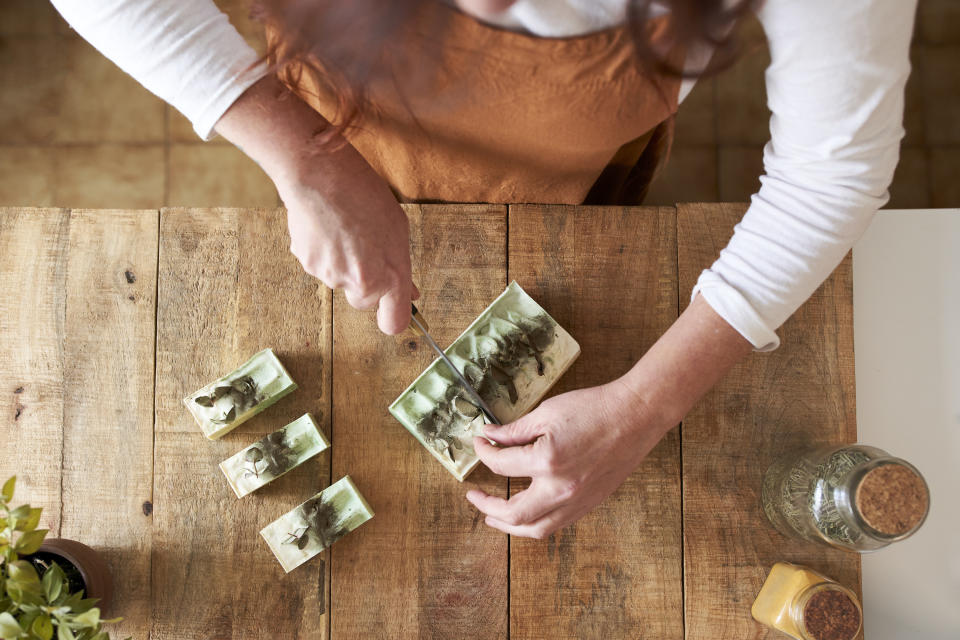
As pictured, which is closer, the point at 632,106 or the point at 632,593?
the point at 632,106

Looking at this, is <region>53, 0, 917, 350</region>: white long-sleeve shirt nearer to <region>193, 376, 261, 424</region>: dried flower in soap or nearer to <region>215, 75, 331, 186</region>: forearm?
<region>215, 75, 331, 186</region>: forearm

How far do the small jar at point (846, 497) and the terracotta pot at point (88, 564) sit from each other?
99 cm

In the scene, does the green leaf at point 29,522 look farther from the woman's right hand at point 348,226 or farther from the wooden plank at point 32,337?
the woman's right hand at point 348,226

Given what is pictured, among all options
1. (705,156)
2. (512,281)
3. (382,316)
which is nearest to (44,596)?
(382,316)

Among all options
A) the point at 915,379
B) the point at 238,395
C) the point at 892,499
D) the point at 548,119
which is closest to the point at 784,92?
the point at 548,119

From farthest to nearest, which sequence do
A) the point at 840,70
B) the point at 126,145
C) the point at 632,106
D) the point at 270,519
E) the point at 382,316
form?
the point at 126,145, the point at 270,519, the point at 382,316, the point at 632,106, the point at 840,70

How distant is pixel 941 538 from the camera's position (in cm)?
105

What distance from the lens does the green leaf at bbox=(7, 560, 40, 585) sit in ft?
2.43

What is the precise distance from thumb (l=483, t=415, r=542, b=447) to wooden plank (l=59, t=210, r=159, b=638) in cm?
54

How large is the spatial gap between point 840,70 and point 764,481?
64 centimetres

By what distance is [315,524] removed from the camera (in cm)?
97

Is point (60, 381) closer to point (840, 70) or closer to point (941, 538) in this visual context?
point (840, 70)

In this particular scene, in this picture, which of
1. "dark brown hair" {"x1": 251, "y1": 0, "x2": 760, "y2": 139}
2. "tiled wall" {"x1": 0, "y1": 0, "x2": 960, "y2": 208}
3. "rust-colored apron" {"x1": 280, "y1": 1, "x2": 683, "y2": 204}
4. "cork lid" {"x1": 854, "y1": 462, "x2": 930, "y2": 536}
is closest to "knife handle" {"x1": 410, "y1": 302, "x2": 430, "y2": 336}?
"rust-colored apron" {"x1": 280, "y1": 1, "x2": 683, "y2": 204}

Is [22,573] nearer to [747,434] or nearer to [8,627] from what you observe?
[8,627]
